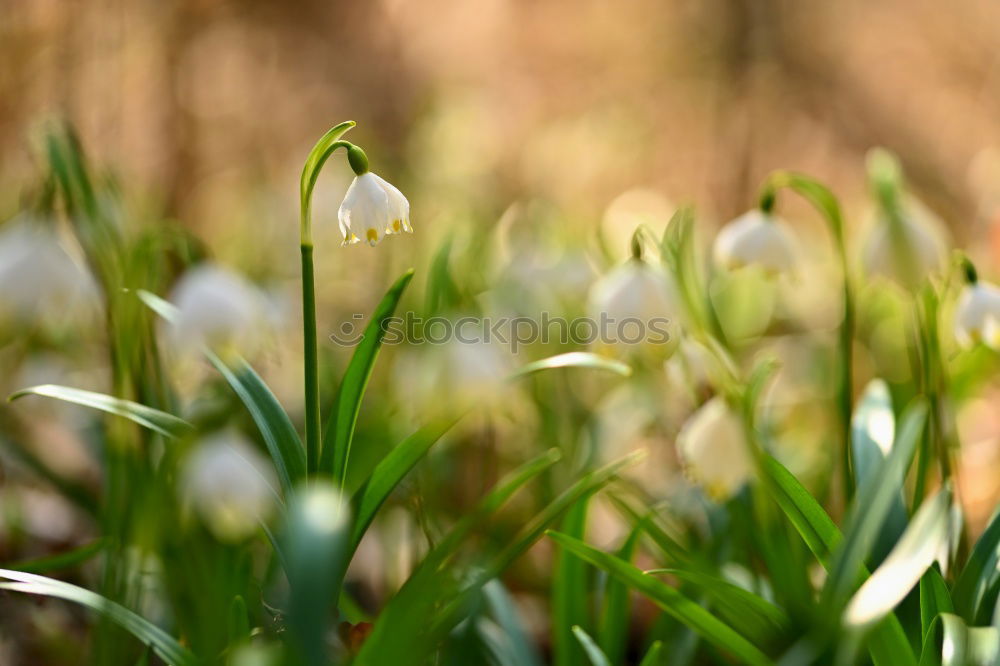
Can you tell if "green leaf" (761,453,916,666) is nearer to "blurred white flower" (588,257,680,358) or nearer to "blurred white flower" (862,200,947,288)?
"blurred white flower" (588,257,680,358)

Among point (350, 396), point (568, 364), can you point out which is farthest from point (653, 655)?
point (350, 396)

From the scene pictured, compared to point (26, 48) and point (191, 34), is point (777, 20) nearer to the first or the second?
point (191, 34)

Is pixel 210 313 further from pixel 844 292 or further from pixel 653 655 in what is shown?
pixel 844 292

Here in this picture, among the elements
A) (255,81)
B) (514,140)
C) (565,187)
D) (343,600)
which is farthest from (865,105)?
(343,600)

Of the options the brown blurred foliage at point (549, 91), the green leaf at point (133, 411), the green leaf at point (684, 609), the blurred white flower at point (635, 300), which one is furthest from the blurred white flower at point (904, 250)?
the brown blurred foliage at point (549, 91)

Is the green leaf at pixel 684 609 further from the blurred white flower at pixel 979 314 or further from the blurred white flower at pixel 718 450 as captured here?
the blurred white flower at pixel 979 314

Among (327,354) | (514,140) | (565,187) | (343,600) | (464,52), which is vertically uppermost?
(464,52)
